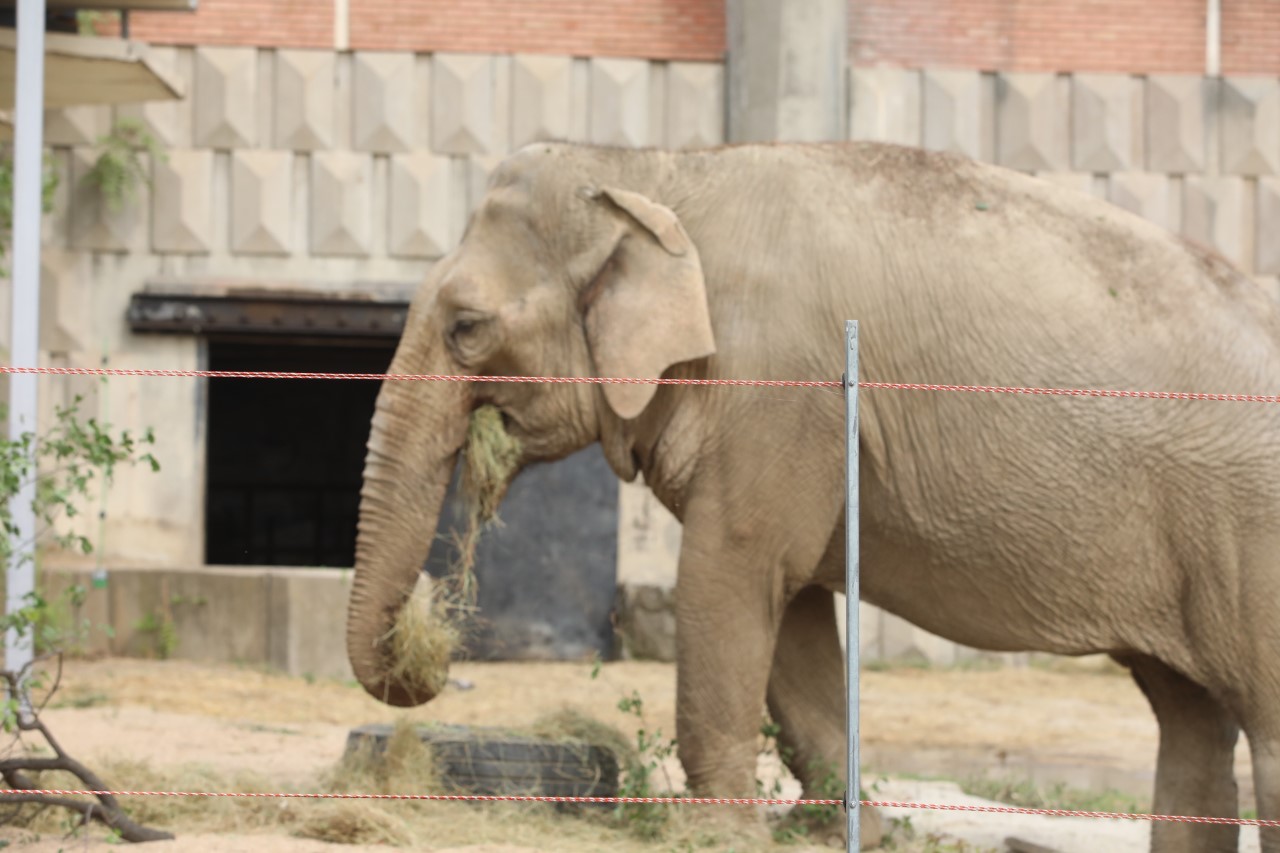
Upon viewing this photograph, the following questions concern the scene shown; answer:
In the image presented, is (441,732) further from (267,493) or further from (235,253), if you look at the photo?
(267,493)

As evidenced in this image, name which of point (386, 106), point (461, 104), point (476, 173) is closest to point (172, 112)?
point (386, 106)

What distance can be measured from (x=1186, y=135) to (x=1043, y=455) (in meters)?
9.18

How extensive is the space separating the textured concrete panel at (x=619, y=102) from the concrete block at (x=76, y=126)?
3588 millimetres

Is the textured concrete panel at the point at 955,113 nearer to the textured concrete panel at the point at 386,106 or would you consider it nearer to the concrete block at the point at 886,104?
the concrete block at the point at 886,104

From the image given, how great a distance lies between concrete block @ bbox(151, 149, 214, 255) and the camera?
14.4 metres

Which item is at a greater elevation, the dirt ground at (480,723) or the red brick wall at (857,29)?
the red brick wall at (857,29)

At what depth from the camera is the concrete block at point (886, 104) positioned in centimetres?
1485

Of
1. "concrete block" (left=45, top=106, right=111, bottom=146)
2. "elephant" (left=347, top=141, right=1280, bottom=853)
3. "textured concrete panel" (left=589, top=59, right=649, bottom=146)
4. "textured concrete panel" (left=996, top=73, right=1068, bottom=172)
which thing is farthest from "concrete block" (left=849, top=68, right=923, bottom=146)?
"elephant" (left=347, top=141, right=1280, bottom=853)

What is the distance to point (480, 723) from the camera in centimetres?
1091

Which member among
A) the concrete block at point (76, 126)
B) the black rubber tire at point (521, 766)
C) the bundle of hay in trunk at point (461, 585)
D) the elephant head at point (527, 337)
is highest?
the concrete block at point (76, 126)

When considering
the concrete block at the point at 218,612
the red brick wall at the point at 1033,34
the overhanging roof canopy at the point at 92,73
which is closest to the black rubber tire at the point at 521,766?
the overhanging roof canopy at the point at 92,73

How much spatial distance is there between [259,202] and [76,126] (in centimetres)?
141

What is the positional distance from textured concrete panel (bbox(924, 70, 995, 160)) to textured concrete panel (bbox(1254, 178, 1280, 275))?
7.43 ft

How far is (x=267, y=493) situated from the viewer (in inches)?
902
